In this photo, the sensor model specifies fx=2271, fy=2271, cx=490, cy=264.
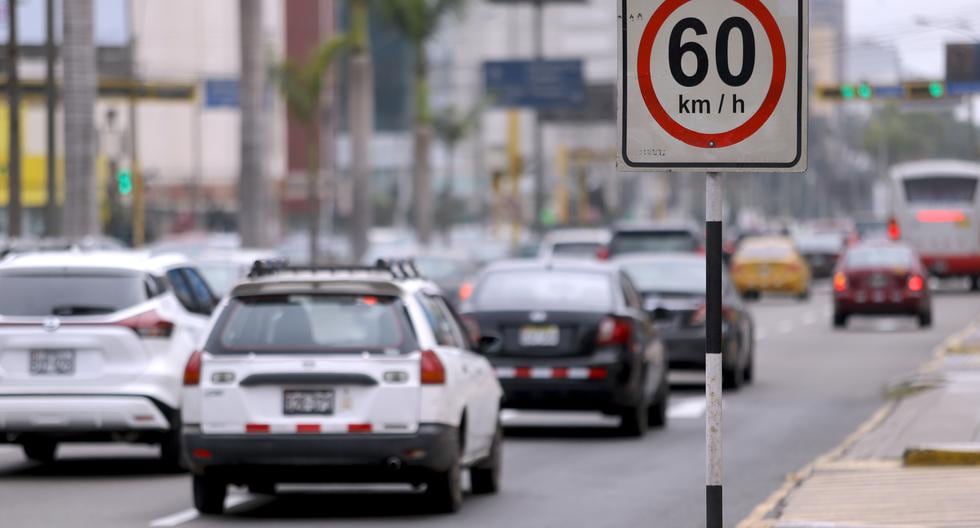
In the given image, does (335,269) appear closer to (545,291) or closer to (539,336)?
(539,336)

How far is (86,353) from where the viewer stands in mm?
17094

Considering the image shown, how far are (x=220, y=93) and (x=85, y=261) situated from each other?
230 ft

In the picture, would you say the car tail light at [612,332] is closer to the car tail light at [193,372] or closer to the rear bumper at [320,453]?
the rear bumper at [320,453]

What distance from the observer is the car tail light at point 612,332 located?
822 inches

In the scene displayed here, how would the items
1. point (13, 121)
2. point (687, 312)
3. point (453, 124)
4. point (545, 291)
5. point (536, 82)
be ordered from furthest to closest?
point (453, 124) → point (536, 82) → point (13, 121) → point (687, 312) → point (545, 291)

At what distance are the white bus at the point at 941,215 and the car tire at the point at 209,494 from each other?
53444mm

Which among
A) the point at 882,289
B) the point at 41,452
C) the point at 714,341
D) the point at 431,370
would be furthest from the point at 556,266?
the point at 882,289

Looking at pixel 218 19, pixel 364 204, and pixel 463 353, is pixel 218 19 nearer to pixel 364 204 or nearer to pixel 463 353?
pixel 364 204

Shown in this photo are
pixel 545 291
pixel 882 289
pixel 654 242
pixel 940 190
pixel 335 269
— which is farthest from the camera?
pixel 940 190

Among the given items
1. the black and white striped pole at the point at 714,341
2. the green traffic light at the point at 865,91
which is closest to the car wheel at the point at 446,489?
the black and white striped pole at the point at 714,341

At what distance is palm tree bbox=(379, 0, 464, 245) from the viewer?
225 feet

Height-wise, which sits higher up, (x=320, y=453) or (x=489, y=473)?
(x=320, y=453)

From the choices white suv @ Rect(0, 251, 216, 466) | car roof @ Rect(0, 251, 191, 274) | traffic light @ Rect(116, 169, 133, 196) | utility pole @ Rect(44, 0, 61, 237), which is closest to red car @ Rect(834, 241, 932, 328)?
traffic light @ Rect(116, 169, 133, 196)

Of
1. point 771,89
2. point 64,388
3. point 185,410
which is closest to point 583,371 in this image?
point 64,388
